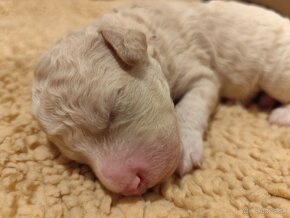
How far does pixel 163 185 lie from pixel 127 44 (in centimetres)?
62

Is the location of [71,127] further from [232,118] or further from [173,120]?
[232,118]

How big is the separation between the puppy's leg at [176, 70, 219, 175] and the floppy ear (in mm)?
465

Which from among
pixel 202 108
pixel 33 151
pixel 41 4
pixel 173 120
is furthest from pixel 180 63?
pixel 41 4

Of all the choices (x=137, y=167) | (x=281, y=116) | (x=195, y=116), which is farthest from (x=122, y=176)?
(x=281, y=116)

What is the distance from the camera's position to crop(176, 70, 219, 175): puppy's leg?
1.96m

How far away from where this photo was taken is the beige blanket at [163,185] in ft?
5.59

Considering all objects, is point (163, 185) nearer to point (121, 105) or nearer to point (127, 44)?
point (121, 105)

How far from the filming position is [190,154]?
197cm

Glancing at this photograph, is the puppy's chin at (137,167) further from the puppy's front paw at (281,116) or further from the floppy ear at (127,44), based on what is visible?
the puppy's front paw at (281,116)

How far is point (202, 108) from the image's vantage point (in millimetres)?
2223

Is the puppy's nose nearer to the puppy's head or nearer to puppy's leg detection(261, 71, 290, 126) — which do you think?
the puppy's head

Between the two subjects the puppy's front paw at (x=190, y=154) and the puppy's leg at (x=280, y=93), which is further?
the puppy's leg at (x=280, y=93)

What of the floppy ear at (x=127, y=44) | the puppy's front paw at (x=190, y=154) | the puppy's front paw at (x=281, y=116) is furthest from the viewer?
the puppy's front paw at (x=281, y=116)

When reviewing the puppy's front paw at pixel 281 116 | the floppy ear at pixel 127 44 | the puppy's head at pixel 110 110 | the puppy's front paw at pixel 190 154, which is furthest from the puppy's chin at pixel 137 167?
the puppy's front paw at pixel 281 116
